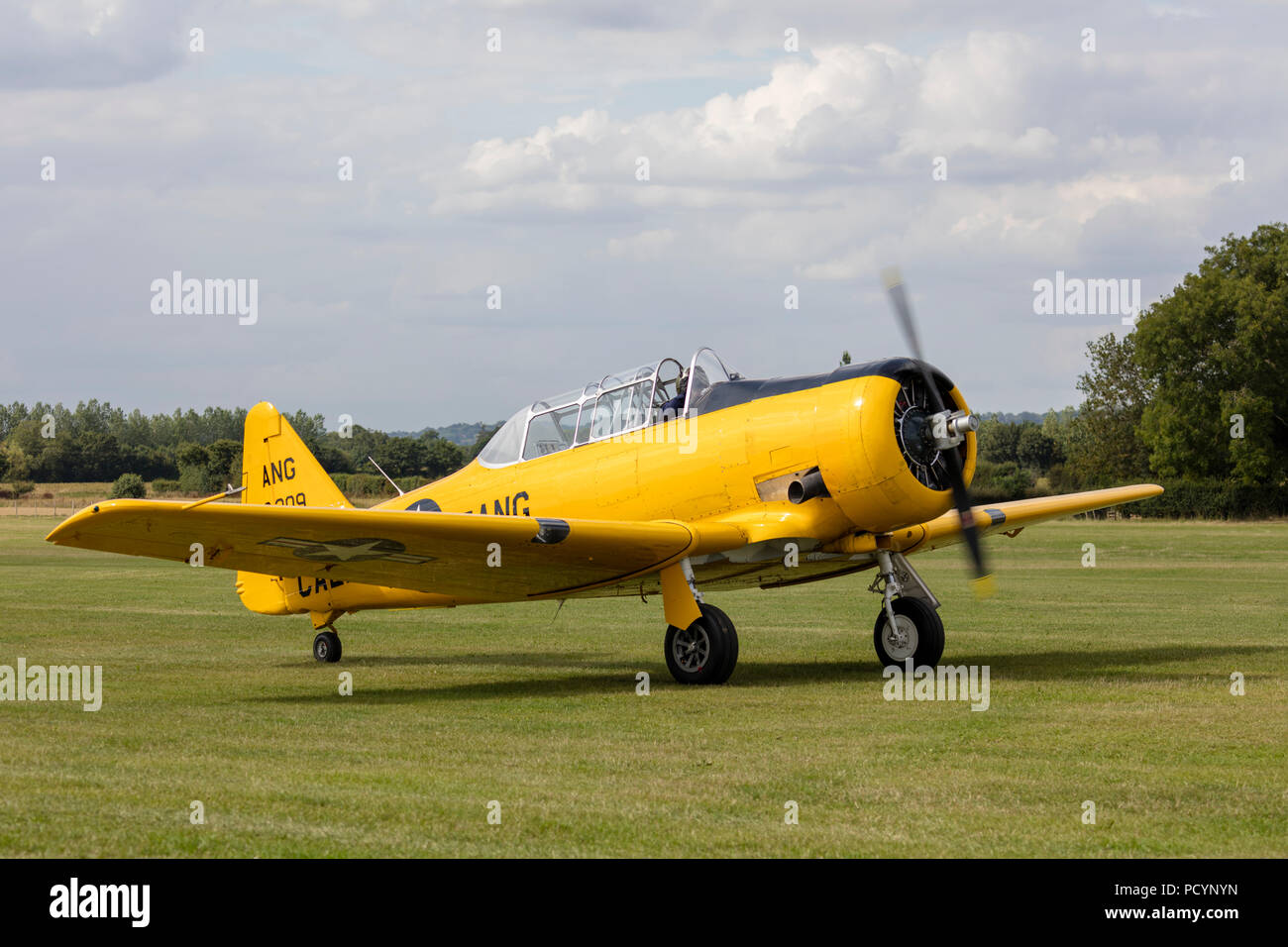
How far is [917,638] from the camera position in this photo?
44.0 feet

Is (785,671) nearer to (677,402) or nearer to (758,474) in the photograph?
(758,474)

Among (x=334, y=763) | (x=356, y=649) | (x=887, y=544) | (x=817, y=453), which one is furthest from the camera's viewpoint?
(x=356, y=649)

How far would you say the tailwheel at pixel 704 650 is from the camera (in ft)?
40.4

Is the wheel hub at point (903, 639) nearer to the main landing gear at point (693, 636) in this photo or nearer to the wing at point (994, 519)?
the wing at point (994, 519)

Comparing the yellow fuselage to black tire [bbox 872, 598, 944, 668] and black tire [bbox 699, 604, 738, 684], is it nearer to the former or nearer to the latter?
black tire [bbox 699, 604, 738, 684]

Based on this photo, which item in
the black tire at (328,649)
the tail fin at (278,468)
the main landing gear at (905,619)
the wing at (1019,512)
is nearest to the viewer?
the main landing gear at (905,619)

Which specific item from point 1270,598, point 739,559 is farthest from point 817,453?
point 1270,598

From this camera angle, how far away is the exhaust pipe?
12.3m

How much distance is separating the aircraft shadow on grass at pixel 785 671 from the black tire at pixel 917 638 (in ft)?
0.90

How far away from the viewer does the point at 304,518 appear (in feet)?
35.9

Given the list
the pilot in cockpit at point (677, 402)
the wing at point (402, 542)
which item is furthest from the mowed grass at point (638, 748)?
the pilot in cockpit at point (677, 402)

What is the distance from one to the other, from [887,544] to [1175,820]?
6.64 metres
